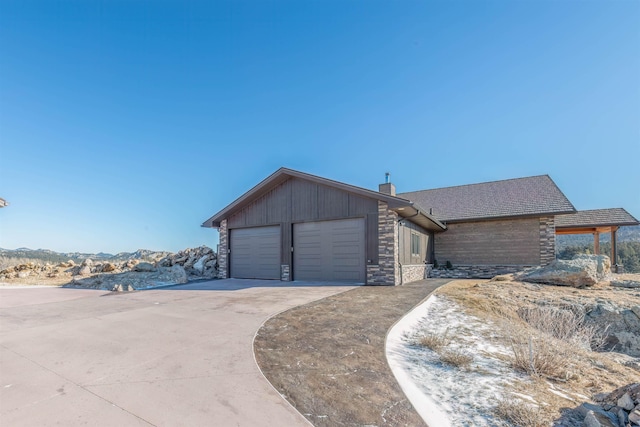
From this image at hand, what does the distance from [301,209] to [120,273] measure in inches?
338

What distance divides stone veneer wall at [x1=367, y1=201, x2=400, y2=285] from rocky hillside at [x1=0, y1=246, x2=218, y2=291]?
7701 mm

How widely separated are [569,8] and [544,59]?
4.56 feet

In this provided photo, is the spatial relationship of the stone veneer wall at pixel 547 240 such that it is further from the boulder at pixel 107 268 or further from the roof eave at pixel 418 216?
the boulder at pixel 107 268

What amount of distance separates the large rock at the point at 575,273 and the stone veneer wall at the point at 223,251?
40.5 ft

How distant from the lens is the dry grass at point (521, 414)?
2252 mm

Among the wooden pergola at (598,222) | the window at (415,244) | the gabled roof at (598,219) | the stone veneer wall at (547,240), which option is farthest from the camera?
the wooden pergola at (598,222)

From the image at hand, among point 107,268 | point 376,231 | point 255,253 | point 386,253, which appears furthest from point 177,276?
point 386,253

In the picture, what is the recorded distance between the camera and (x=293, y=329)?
14.8 feet

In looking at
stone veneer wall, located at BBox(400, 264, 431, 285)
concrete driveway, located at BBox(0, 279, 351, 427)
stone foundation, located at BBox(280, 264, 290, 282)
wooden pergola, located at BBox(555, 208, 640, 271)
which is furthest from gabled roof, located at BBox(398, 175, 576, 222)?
concrete driveway, located at BBox(0, 279, 351, 427)

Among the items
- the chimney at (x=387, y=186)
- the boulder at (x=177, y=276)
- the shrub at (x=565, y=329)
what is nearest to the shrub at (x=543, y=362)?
the shrub at (x=565, y=329)

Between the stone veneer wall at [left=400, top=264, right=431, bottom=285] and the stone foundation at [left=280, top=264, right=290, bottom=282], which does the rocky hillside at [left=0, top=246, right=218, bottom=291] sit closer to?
the stone foundation at [left=280, top=264, right=290, bottom=282]

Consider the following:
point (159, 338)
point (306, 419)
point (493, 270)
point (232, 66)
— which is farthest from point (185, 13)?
point (493, 270)

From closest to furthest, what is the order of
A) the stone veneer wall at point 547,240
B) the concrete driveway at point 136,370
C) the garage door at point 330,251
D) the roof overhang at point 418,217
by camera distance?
the concrete driveway at point 136,370, the roof overhang at point 418,217, the garage door at point 330,251, the stone veneer wall at point 547,240

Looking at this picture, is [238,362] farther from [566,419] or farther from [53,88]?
[53,88]
